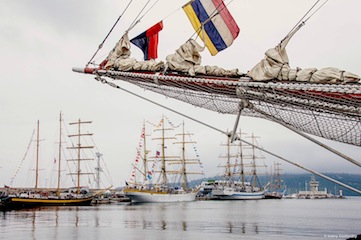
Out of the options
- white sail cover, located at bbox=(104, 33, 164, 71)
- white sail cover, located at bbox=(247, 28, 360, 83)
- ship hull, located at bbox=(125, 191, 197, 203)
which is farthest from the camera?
ship hull, located at bbox=(125, 191, 197, 203)

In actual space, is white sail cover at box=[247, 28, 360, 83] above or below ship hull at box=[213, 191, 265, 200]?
above

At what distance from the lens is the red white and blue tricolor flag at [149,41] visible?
32.6 ft

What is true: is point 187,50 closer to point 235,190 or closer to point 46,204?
point 46,204

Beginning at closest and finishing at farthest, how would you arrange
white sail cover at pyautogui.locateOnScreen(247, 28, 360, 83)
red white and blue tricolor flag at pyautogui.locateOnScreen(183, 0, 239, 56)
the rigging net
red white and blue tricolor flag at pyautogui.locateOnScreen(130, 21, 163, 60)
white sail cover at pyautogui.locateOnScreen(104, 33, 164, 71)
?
white sail cover at pyautogui.locateOnScreen(247, 28, 360, 83) < the rigging net < white sail cover at pyautogui.locateOnScreen(104, 33, 164, 71) < red white and blue tricolor flag at pyautogui.locateOnScreen(183, 0, 239, 56) < red white and blue tricolor flag at pyautogui.locateOnScreen(130, 21, 163, 60)

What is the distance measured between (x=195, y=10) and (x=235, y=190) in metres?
82.4

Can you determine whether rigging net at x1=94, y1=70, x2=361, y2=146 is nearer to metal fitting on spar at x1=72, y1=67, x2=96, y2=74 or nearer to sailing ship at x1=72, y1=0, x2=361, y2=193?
sailing ship at x1=72, y1=0, x2=361, y2=193

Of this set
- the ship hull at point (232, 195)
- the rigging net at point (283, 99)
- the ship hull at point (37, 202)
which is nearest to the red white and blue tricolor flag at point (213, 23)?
the rigging net at point (283, 99)

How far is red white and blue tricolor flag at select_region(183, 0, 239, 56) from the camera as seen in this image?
9219mm

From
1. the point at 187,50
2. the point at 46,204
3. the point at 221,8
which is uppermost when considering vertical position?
the point at 221,8

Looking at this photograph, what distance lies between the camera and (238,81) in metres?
7.14

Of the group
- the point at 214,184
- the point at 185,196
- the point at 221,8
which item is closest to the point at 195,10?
the point at 221,8

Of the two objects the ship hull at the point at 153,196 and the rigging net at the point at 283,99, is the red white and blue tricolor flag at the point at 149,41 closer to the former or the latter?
the rigging net at the point at 283,99

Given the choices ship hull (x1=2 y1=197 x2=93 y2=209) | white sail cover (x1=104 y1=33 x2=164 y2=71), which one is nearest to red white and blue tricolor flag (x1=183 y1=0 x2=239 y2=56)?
white sail cover (x1=104 y1=33 x2=164 y2=71)

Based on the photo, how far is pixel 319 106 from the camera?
22.2 feet
